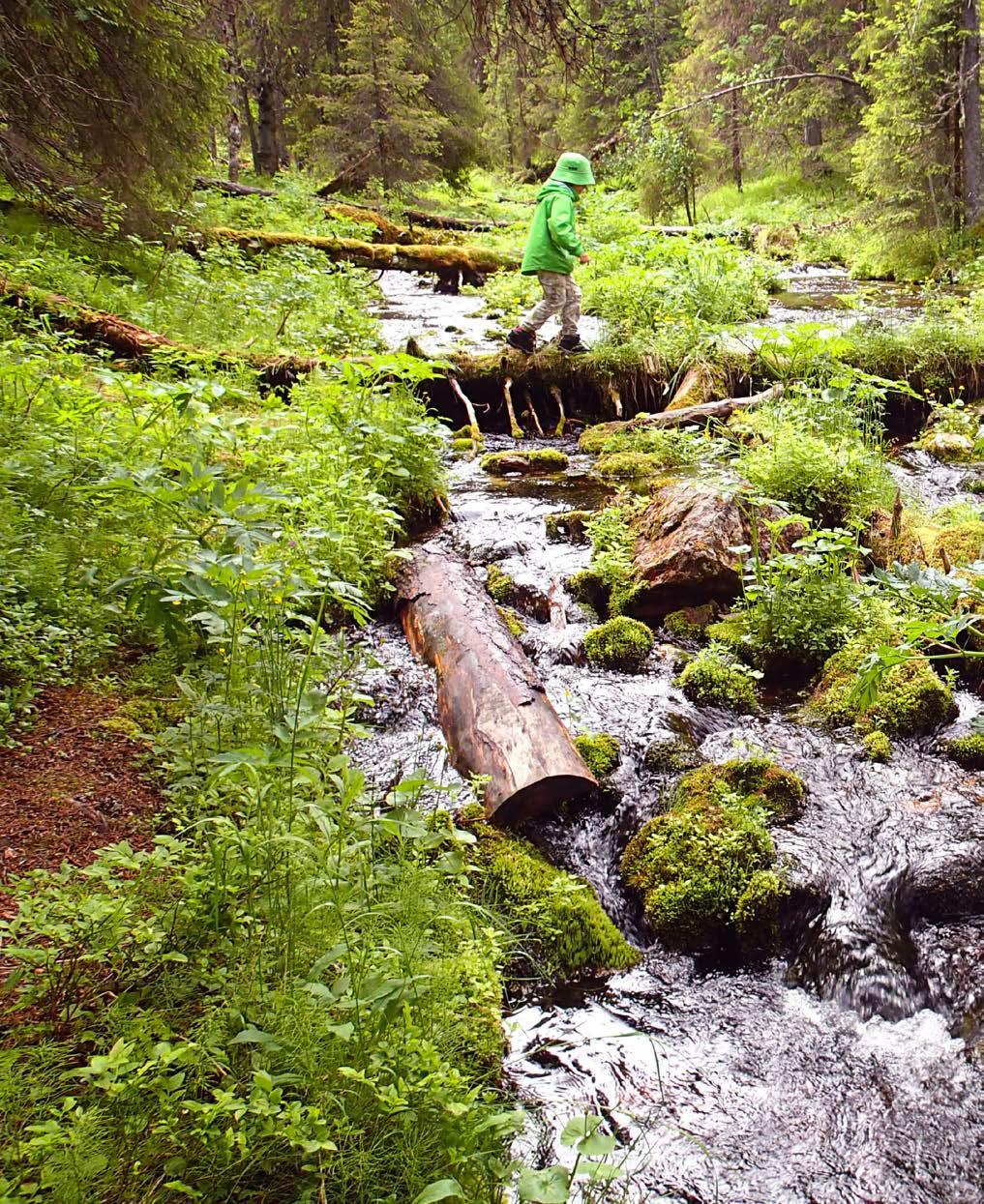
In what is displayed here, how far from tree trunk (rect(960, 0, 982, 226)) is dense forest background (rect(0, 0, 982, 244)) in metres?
0.04

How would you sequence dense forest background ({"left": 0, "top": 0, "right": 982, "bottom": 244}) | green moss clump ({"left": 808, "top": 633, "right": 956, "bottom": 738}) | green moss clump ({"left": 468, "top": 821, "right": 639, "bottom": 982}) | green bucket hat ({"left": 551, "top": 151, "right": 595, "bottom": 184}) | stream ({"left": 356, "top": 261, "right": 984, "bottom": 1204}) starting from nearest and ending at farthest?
stream ({"left": 356, "top": 261, "right": 984, "bottom": 1204}), green moss clump ({"left": 468, "top": 821, "right": 639, "bottom": 982}), green moss clump ({"left": 808, "top": 633, "right": 956, "bottom": 738}), dense forest background ({"left": 0, "top": 0, "right": 982, "bottom": 244}), green bucket hat ({"left": 551, "top": 151, "right": 595, "bottom": 184})

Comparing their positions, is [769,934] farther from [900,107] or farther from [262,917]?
[900,107]

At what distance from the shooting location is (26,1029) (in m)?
2.08

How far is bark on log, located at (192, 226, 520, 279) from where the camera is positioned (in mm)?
12969

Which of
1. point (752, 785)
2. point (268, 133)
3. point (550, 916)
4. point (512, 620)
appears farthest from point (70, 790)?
point (268, 133)

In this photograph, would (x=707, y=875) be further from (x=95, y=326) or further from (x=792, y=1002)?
(x=95, y=326)

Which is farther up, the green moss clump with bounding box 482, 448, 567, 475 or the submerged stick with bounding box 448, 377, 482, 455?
the submerged stick with bounding box 448, 377, 482, 455

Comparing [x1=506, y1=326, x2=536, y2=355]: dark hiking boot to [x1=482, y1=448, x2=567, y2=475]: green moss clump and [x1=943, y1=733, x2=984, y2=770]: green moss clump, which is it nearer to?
[x1=482, y1=448, x2=567, y2=475]: green moss clump

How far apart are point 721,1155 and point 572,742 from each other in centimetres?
201

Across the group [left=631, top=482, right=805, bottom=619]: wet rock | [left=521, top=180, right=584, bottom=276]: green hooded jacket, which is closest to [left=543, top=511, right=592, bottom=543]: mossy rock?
[left=631, top=482, right=805, bottom=619]: wet rock

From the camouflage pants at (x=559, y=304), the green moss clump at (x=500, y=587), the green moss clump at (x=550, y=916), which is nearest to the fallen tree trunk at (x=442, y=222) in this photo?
the camouflage pants at (x=559, y=304)

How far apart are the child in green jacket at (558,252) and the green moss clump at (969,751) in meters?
7.14

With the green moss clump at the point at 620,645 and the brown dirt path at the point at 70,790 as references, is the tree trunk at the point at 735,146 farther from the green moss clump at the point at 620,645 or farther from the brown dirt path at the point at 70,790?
the brown dirt path at the point at 70,790

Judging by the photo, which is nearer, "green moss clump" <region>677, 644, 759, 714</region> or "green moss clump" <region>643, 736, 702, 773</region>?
"green moss clump" <region>643, 736, 702, 773</region>
